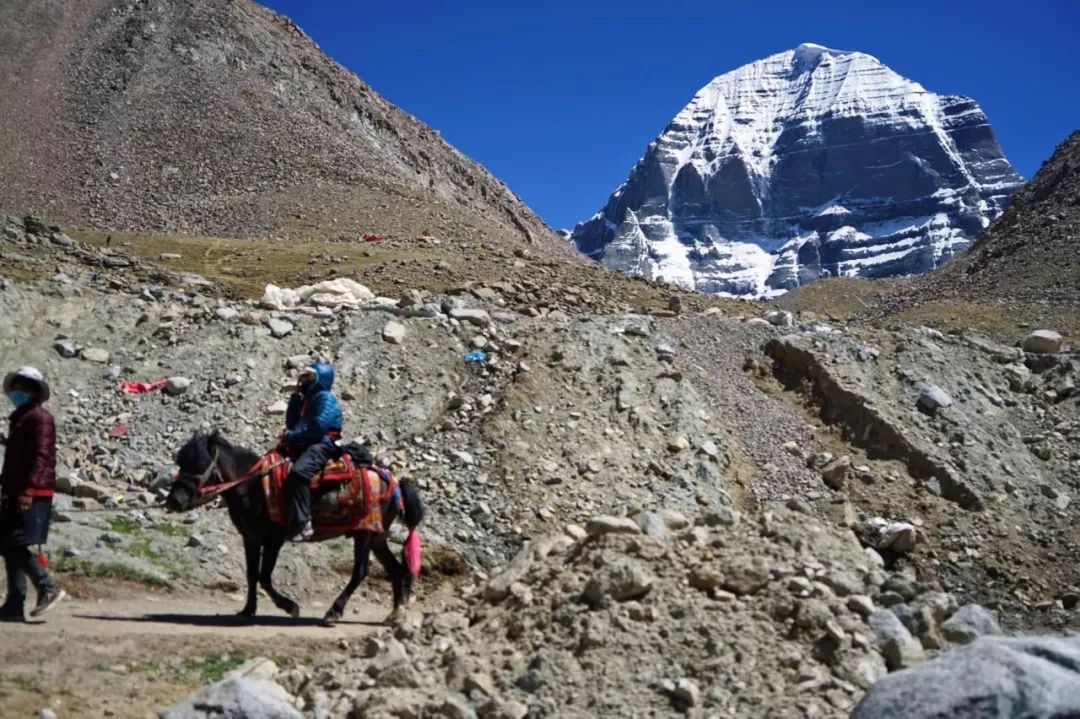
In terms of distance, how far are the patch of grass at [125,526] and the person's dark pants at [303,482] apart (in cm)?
287

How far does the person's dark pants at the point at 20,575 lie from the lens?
9398 millimetres

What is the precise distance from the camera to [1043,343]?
23.0 meters

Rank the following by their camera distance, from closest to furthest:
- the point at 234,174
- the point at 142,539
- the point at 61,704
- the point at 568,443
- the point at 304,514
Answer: the point at 61,704
the point at 304,514
the point at 142,539
the point at 568,443
the point at 234,174

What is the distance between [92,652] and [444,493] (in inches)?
266

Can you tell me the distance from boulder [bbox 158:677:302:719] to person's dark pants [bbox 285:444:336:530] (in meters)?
3.39

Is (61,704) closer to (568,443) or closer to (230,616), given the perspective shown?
(230,616)

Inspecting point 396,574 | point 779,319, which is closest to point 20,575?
point 396,574

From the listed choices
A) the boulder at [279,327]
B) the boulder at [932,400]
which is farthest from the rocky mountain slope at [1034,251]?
the boulder at [279,327]

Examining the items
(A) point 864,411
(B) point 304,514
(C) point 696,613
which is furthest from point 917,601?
(A) point 864,411

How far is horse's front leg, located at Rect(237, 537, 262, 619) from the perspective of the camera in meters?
10.8

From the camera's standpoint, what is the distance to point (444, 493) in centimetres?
1497

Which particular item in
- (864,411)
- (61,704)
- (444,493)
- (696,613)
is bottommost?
(61,704)

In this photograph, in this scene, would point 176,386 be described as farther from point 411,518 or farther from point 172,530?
point 411,518

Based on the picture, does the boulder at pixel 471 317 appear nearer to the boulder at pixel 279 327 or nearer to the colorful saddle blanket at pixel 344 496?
the boulder at pixel 279 327
